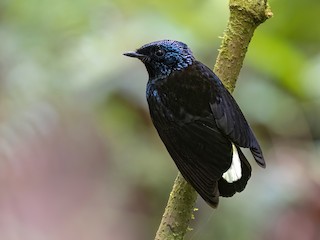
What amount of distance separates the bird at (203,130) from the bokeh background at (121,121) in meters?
0.92

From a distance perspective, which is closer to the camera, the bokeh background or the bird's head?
the bird's head

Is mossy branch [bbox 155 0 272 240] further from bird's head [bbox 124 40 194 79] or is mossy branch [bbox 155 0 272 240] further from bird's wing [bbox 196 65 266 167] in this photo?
bird's head [bbox 124 40 194 79]

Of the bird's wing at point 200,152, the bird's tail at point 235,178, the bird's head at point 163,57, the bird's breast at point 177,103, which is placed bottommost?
the bird's tail at point 235,178

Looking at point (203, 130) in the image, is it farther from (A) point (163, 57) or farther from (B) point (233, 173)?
(A) point (163, 57)

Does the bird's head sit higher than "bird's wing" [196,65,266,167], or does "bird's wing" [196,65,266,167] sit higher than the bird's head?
the bird's head

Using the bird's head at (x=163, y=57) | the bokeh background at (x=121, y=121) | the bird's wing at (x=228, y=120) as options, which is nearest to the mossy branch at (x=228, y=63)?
the bird's wing at (x=228, y=120)

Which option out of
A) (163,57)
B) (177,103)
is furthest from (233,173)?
(163,57)

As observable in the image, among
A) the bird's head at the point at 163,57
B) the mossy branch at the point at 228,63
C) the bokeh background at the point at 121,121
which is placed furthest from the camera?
the bokeh background at the point at 121,121

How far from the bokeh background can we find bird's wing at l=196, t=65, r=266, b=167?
101 cm

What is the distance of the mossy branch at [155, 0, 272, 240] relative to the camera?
1677 mm

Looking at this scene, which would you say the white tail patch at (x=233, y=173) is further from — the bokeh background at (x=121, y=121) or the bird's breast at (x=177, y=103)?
the bokeh background at (x=121, y=121)

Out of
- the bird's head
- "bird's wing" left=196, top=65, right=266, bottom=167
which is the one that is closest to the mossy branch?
"bird's wing" left=196, top=65, right=266, bottom=167

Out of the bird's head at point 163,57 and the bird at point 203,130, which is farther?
the bird's head at point 163,57

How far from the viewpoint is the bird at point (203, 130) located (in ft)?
5.61
